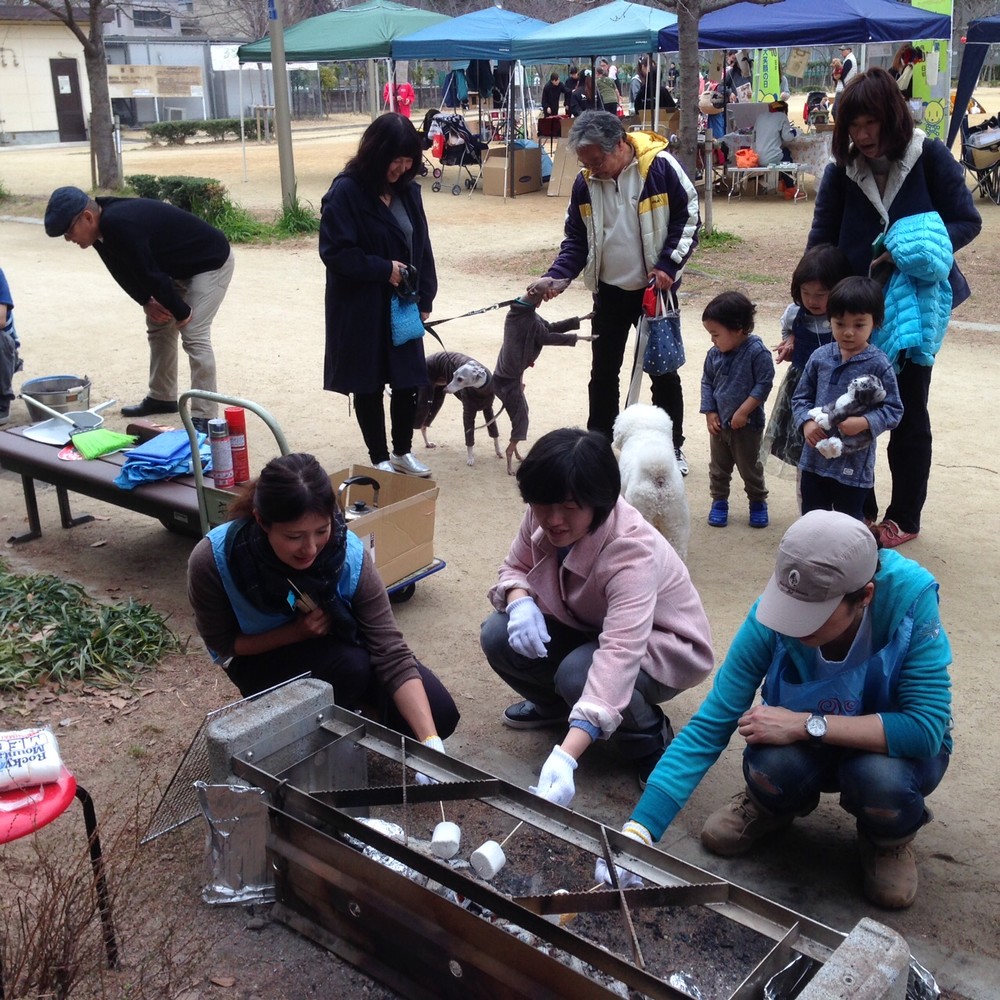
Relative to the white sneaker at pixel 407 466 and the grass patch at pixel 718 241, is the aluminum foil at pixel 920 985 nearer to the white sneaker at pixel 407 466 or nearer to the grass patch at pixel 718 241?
the white sneaker at pixel 407 466

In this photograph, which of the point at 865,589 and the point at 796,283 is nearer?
the point at 865,589

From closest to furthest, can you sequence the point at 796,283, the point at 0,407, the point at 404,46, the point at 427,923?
the point at 427,923 → the point at 796,283 → the point at 0,407 → the point at 404,46

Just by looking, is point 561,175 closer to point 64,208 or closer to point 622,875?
point 64,208

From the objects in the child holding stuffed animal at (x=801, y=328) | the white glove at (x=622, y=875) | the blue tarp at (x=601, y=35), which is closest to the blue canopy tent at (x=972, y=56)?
the blue tarp at (x=601, y=35)

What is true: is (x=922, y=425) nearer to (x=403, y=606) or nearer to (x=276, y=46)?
(x=403, y=606)

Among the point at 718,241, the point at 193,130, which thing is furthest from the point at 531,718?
the point at 193,130

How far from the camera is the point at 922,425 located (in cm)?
447

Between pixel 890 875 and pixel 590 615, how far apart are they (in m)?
1.03

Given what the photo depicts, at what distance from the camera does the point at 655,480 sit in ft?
13.7

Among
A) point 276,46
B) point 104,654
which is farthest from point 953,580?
point 276,46

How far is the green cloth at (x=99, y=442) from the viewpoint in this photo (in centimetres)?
479

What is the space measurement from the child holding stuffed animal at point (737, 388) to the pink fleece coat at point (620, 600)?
1.82 m

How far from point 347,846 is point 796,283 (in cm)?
309

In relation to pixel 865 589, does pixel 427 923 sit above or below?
below
